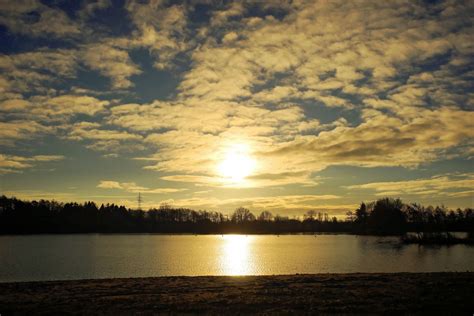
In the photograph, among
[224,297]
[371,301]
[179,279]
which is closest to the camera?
[371,301]

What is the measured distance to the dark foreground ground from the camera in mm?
21984

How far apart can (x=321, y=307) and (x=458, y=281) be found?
14354mm

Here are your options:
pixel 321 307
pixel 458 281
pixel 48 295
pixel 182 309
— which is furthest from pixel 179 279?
pixel 458 281

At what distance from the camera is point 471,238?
401 feet

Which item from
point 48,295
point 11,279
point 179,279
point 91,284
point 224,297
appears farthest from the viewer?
point 11,279

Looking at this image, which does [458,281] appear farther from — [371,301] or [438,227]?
[438,227]

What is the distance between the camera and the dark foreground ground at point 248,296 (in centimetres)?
2198

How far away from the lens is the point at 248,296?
2592 cm

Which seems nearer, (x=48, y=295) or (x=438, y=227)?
(x=48, y=295)

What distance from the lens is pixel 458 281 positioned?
30766 millimetres

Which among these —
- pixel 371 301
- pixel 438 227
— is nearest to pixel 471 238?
pixel 438 227

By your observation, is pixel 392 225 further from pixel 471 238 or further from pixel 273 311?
pixel 273 311

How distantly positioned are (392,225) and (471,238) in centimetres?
7421

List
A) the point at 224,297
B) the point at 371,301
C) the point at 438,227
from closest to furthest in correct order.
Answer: the point at 371,301 → the point at 224,297 → the point at 438,227
